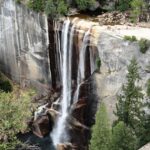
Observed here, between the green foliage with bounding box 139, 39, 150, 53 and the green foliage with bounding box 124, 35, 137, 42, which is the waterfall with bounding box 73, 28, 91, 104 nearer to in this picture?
the green foliage with bounding box 124, 35, 137, 42

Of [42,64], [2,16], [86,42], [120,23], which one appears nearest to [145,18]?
[120,23]

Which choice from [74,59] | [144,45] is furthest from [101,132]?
[74,59]

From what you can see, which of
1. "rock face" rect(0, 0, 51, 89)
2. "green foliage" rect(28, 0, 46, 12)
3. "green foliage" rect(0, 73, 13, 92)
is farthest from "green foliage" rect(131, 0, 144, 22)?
"green foliage" rect(0, 73, 13, 92)

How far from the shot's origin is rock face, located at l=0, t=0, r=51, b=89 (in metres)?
37.8

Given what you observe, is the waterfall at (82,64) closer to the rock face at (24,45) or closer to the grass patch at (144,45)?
the rock face at (24,45)

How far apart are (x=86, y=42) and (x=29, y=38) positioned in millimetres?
6705

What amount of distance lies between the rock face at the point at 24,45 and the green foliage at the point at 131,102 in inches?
421

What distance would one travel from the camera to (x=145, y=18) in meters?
35.1

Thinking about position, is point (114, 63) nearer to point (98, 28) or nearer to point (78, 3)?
point (98, 28)

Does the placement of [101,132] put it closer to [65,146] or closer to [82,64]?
[82,64]

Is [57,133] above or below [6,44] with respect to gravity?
below

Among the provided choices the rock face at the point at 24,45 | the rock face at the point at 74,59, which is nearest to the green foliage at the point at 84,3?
the rock face at the point at 74,59

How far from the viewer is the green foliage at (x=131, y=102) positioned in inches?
1097

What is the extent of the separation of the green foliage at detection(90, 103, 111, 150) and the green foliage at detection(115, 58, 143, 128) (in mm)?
2848
